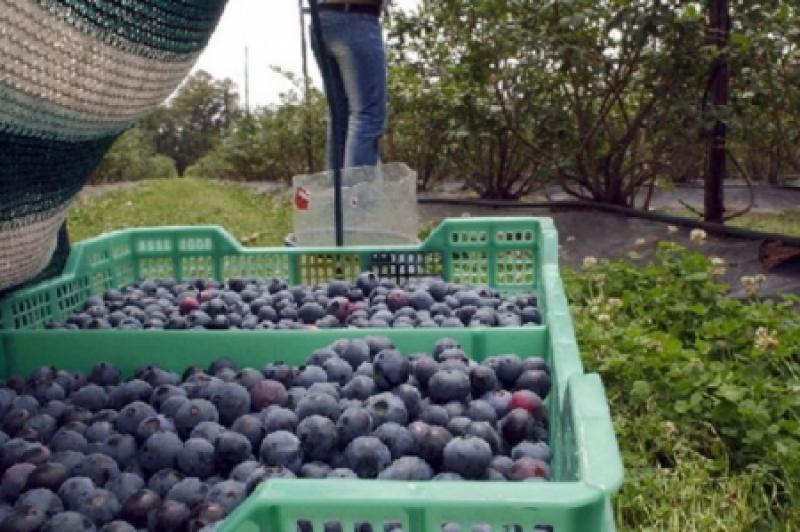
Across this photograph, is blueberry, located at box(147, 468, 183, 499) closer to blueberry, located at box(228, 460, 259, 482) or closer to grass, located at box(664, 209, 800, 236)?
blueberry, located at box(228, 460, 259, 482)

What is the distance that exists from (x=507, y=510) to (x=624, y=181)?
4430mm

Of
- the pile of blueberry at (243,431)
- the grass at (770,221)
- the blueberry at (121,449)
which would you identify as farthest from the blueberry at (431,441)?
the grass at (770,221)

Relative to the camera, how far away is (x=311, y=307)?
166 cm

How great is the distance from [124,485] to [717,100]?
3547 millimetres

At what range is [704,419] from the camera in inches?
64.3

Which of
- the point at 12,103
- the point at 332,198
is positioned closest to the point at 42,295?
the point at 12,103

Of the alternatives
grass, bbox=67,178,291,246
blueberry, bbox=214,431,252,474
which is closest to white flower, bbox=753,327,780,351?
blueberry, bbox=214,431,252,474

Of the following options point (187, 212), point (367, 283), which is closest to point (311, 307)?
point (367, 283)

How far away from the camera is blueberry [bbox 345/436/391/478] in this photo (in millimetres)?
925

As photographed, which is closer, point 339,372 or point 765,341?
point 339,372

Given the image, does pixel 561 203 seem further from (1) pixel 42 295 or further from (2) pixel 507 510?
(2) pixel 507 510

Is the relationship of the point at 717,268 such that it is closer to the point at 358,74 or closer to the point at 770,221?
the point at 358,74

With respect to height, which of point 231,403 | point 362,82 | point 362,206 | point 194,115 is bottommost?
point 231,403

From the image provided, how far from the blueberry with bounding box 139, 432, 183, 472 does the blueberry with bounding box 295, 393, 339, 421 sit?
0.14 m
